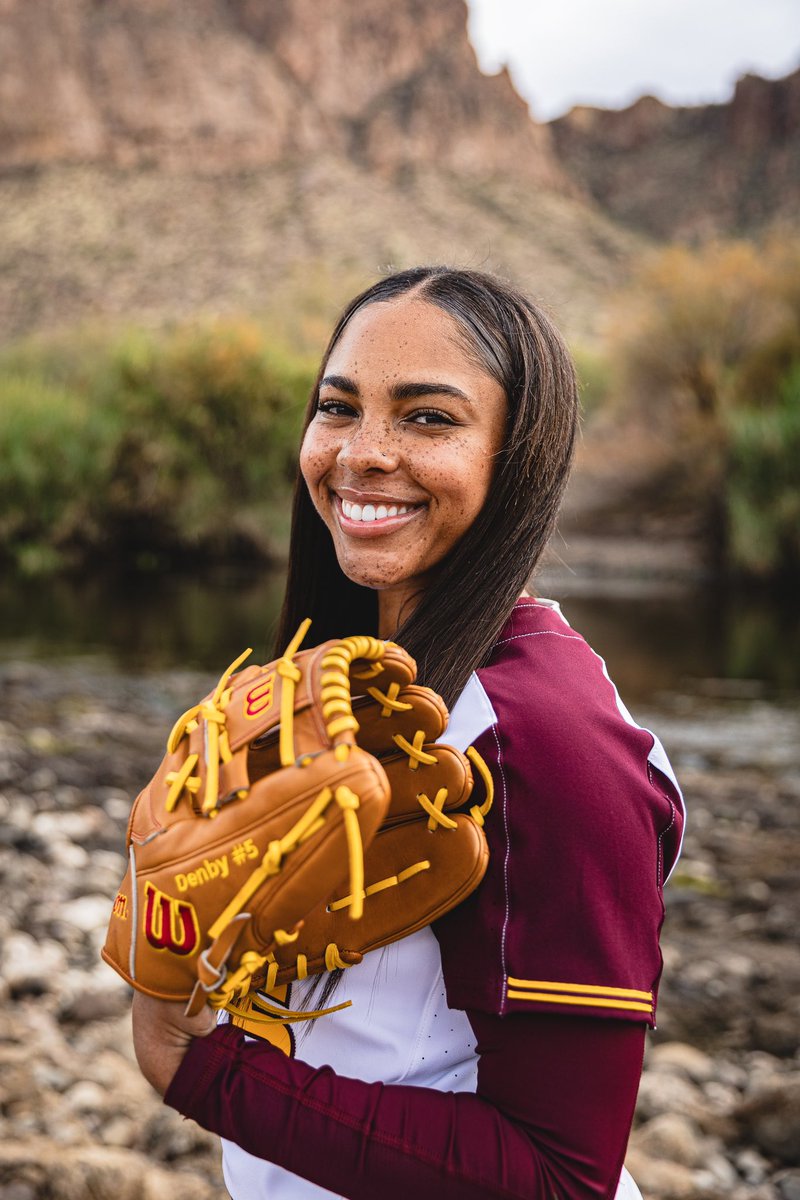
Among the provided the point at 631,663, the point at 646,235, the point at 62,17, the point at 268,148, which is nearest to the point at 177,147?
the point at 268,148

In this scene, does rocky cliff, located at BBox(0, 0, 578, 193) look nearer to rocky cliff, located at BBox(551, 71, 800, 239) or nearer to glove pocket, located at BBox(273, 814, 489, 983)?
rocky cliff, located at BBox(551, 71, 800, 239)

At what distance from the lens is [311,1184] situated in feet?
4.58

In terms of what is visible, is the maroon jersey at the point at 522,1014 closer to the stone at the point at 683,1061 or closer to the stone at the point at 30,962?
the stone at the point at 683,1061

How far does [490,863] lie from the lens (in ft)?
4.18

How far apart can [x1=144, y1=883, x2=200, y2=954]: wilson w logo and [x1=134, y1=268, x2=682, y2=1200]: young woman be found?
0.12 m

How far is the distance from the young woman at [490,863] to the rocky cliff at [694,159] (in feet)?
444

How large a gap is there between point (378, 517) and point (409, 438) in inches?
5.3

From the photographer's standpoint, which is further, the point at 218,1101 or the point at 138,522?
the point at 138,522

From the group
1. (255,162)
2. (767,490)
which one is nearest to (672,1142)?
(767,490)

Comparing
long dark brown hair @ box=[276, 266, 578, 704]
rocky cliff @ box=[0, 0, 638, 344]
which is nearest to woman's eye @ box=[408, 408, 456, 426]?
long dark brown hair @ box=[276, 266, 578, 704]

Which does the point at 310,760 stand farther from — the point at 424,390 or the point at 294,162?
the point at 294,162

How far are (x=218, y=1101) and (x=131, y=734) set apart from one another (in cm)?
1004

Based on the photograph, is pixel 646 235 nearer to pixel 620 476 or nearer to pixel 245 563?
pixel 620 476

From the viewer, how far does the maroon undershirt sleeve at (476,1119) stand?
1.20 meters
